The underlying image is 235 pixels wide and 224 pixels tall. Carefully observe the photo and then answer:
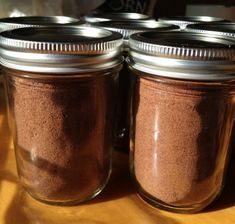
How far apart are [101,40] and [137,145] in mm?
148

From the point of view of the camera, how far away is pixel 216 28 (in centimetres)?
55

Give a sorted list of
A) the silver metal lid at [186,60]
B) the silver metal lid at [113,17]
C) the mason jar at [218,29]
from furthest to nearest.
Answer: the silver metal lid at [113,17]
the mason jar at [218,29]
the silver metal lid at [186,60]

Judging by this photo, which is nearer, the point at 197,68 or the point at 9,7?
the point at 197,68

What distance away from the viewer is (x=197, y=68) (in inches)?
14.6

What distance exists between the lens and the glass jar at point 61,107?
38cm

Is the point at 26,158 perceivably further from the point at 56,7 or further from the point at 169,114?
the point at 56,7

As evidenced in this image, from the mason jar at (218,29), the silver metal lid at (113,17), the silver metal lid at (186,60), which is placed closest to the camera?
the silver metal lid at (186,60)

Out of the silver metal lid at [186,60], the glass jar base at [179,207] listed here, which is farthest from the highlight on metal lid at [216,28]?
the glass jar base at [179,207]

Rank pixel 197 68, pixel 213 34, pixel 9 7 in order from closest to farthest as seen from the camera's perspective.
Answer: pixel 197 68 < pixel 213 34 < pixel 9 7

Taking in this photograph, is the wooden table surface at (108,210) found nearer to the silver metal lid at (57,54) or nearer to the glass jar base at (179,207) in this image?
the glass jar base at (179,207)

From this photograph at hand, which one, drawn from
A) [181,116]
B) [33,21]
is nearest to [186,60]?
[181,116]

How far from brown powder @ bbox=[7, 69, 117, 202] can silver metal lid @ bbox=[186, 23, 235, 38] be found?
157mm

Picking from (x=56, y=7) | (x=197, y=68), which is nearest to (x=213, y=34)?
(x=197, y=68)

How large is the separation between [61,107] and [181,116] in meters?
0.14
